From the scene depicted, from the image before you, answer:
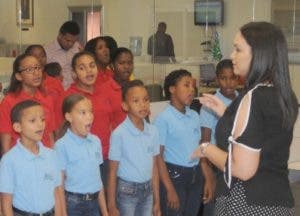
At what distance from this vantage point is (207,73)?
5980 mm

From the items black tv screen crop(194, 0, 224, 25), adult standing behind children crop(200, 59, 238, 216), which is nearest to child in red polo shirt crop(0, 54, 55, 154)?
adult standing behind children crop(200, 59, 238, 216)

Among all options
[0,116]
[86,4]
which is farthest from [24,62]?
[86,4]

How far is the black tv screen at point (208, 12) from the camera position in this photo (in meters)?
6.29

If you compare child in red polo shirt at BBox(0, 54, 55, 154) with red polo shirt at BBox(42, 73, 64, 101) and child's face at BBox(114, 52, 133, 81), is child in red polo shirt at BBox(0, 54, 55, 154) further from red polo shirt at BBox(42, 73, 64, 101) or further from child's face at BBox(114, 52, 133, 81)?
child's face at BBox(114, 52, 133, 81)

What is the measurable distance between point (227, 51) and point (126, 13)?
149 centimetres

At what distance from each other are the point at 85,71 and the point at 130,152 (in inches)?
22.0

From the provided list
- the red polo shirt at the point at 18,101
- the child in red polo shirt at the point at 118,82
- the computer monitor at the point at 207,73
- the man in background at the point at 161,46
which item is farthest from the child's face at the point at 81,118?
the computer monitor at the point at 207,73

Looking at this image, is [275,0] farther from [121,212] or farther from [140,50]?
[121,212]

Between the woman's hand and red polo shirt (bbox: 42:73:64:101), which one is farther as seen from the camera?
red polo shirt (bbox: 42:73:64:101)

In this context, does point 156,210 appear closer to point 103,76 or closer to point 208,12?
point 103,76

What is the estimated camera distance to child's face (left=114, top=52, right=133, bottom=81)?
12.9ft

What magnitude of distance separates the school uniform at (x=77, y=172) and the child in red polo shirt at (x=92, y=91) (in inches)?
16.2

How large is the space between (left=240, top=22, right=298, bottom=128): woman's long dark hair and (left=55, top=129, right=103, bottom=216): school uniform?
118 cm

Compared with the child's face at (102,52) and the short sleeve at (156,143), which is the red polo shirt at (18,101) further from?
the child's face at (102,52)
